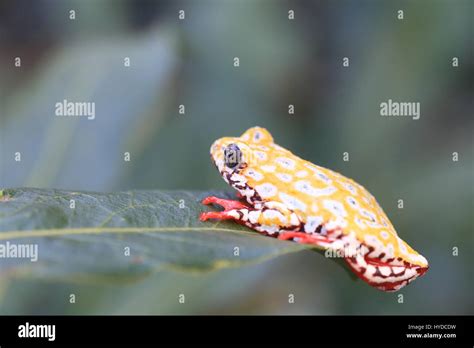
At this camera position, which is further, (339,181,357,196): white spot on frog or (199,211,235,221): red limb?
(339,181,357,196): white spot on frog

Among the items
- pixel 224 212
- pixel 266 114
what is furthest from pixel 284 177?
pixel 266 114

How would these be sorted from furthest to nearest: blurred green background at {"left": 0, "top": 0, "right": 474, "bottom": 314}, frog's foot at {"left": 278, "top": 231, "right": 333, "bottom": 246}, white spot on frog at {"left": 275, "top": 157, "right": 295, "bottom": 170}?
blurred green background at {"left": 0, "top": 0, "right": 474, "bottom": 314} < white spot on frog at {"left": 275, "top": 157, "right": 295, "bottom": 170} < frog's foot at {"left": 278, "top": 231, "right": 333, "bottom": 246}

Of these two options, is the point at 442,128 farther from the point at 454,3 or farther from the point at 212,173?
the point at 212,173

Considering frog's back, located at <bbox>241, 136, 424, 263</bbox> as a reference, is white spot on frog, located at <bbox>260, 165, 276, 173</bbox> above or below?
above
